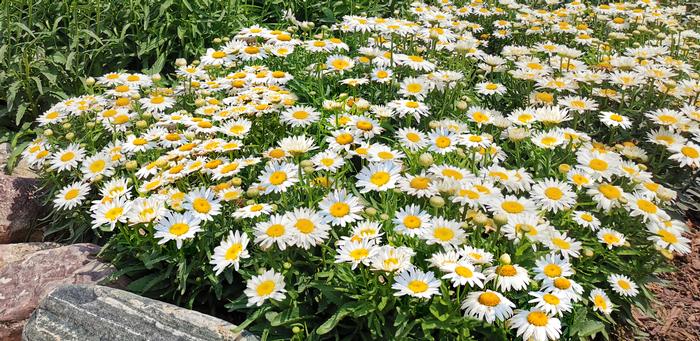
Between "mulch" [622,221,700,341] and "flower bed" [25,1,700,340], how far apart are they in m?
0.26

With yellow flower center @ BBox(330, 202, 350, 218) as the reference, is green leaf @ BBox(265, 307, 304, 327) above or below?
below

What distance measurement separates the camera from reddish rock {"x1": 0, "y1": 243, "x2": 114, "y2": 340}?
308cm

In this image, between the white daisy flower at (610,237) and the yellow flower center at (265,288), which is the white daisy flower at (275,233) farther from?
the white daisy flower at (610,237)

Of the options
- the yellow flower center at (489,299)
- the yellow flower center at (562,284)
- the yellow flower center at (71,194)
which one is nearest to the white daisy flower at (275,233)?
the yellow flower center at (489,299)

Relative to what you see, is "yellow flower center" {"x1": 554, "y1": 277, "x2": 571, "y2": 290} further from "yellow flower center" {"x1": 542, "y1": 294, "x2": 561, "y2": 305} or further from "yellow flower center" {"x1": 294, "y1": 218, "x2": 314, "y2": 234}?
"yellow flower center" {"x1": 294, "y1": 218, "x2": 314, "y2": 234}

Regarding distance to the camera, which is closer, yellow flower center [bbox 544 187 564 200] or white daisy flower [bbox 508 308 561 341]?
white daisy flower [bbox 508 308 561 341]

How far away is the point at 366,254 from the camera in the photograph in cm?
246

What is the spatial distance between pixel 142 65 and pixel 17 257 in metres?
2.00

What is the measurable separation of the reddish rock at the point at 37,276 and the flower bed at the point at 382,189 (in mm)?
181

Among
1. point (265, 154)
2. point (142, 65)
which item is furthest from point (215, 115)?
point (142, 65)

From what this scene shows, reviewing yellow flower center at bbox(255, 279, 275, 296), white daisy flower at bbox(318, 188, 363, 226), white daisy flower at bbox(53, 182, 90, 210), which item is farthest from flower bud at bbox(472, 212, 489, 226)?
white daisy flower at bbox(53, 182, 90, 210)

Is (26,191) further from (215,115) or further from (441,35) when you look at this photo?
(441,35)

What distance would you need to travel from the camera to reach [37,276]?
10.5ft

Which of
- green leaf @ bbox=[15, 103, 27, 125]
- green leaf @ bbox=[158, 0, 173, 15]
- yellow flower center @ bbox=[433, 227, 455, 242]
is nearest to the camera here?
yellow flower center @ bbox=[433, 227, 455, 242]
